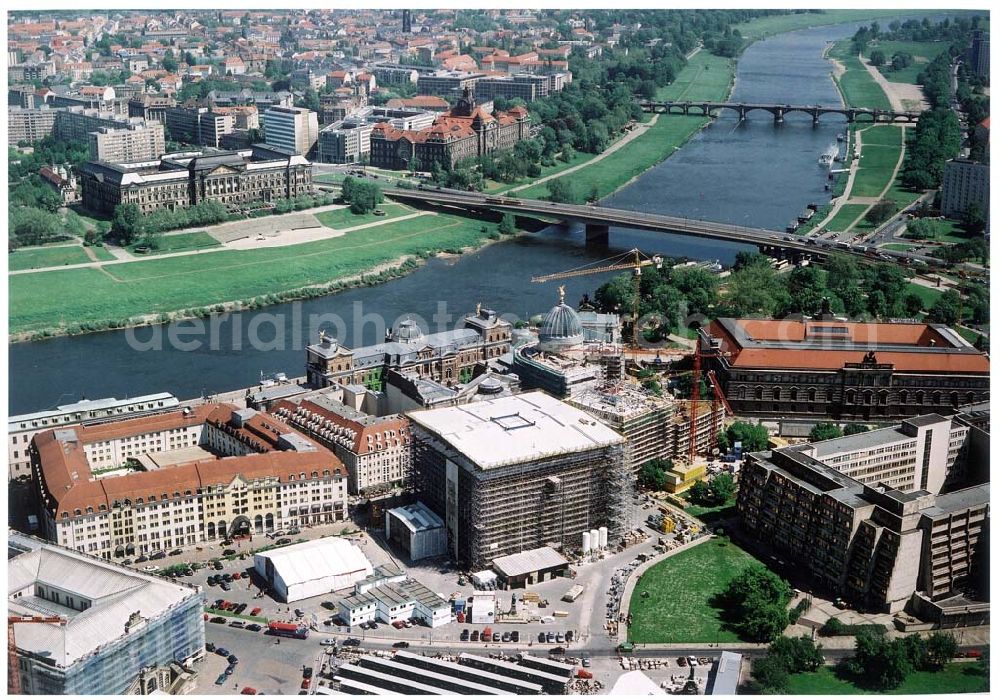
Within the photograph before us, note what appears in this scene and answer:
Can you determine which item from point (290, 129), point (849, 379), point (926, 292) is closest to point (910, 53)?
point (290, 129)

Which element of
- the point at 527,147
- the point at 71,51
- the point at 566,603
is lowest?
the point at 566,603

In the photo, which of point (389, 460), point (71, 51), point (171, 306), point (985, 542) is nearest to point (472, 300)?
point (171, 306)

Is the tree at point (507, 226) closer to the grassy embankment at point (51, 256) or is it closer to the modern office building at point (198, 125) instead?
the grassy embankment at point (51, 256)

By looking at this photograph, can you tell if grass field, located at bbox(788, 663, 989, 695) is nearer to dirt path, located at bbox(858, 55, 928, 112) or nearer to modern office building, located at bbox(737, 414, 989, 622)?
modern office building, located at bbox(737, 414, 989, 622)

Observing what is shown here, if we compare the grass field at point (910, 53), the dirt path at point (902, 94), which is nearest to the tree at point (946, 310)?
the dirt path at point (902, 94)

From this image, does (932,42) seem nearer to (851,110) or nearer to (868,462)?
(851,110)

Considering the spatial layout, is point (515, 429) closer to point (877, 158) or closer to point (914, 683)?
point (914, 683)

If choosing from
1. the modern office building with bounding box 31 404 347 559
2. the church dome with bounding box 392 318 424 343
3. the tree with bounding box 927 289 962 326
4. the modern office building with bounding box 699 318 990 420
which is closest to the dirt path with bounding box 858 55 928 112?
the tree with bounding box 927 289 962 326
